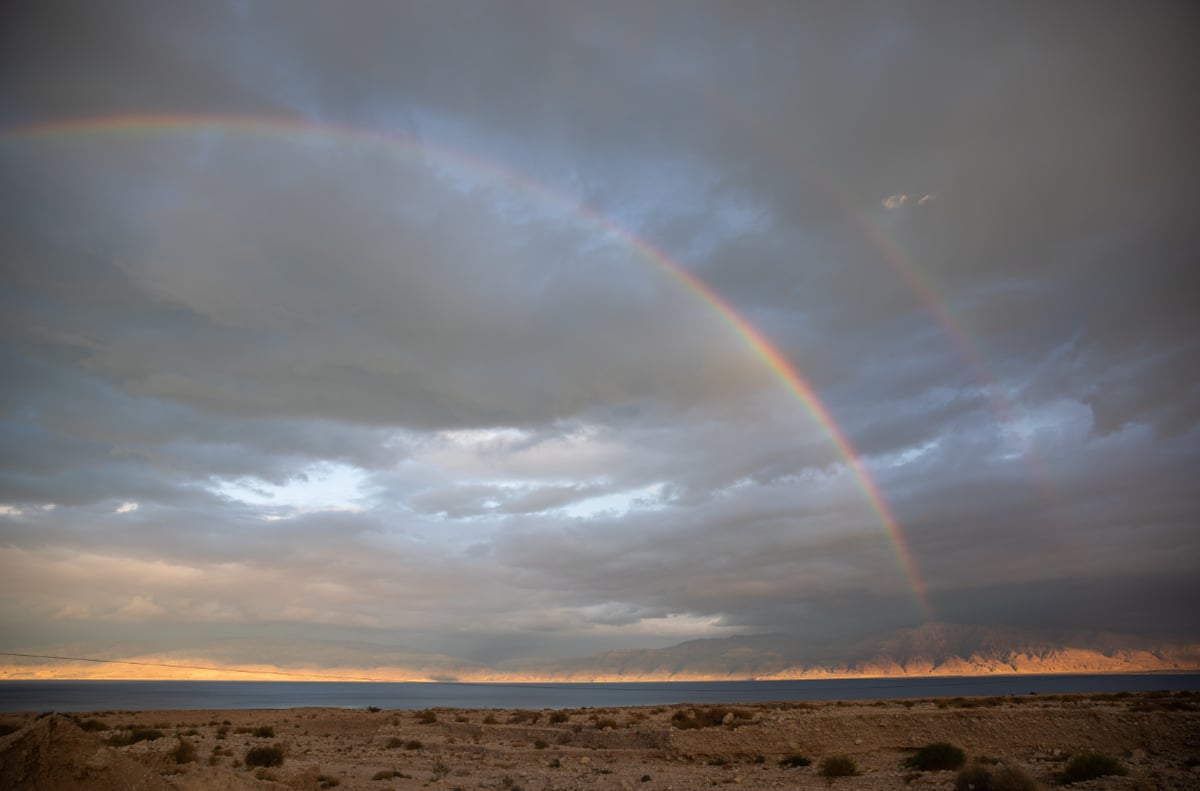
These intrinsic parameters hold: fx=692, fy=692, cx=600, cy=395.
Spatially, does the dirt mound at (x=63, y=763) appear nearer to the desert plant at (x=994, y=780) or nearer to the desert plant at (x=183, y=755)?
the desert plant at (x=183, y=755)

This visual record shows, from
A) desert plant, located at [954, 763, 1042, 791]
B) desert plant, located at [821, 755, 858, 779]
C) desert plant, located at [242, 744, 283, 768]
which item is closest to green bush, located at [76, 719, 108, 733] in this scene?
desert plant, located at [242, 744, 283, 768]

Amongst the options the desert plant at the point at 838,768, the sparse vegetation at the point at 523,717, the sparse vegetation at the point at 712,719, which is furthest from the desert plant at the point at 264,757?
the desert plant at the point at 838,768

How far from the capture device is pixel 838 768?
776 inches

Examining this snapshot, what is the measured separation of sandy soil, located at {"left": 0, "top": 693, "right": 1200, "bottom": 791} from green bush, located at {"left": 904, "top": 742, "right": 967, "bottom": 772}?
546 millimetres

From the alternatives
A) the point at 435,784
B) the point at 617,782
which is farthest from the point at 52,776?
the point at 617,782

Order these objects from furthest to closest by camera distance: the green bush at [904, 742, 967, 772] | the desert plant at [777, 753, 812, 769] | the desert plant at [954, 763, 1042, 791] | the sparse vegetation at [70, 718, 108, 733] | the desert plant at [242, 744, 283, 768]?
the sparse vegetation at [70, 718, 108, 733] < the desert plant at [242, 744, 283, 768] < the desert plant at [777, 753, 812, 769] < the green bush at [904, 742, 967, 772] < the desert plant at [954, 763, 1042, 791]

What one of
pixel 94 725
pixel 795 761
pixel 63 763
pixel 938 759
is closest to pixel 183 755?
pixel 63 763

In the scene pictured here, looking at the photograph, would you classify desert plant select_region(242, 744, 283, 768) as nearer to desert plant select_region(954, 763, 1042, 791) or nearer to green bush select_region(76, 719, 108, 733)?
green bush select_region(76, 719, 108, 733)

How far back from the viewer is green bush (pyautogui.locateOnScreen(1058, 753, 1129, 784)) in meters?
16.6

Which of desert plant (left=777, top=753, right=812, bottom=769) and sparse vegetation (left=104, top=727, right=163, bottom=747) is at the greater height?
desert plant (left=777, top=753, right=812, bottom=769)

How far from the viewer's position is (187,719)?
133ft

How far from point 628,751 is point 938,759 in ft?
37.0

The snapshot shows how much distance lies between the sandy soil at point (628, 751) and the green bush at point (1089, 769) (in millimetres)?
458

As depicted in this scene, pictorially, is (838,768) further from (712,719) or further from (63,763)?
(63,763)
